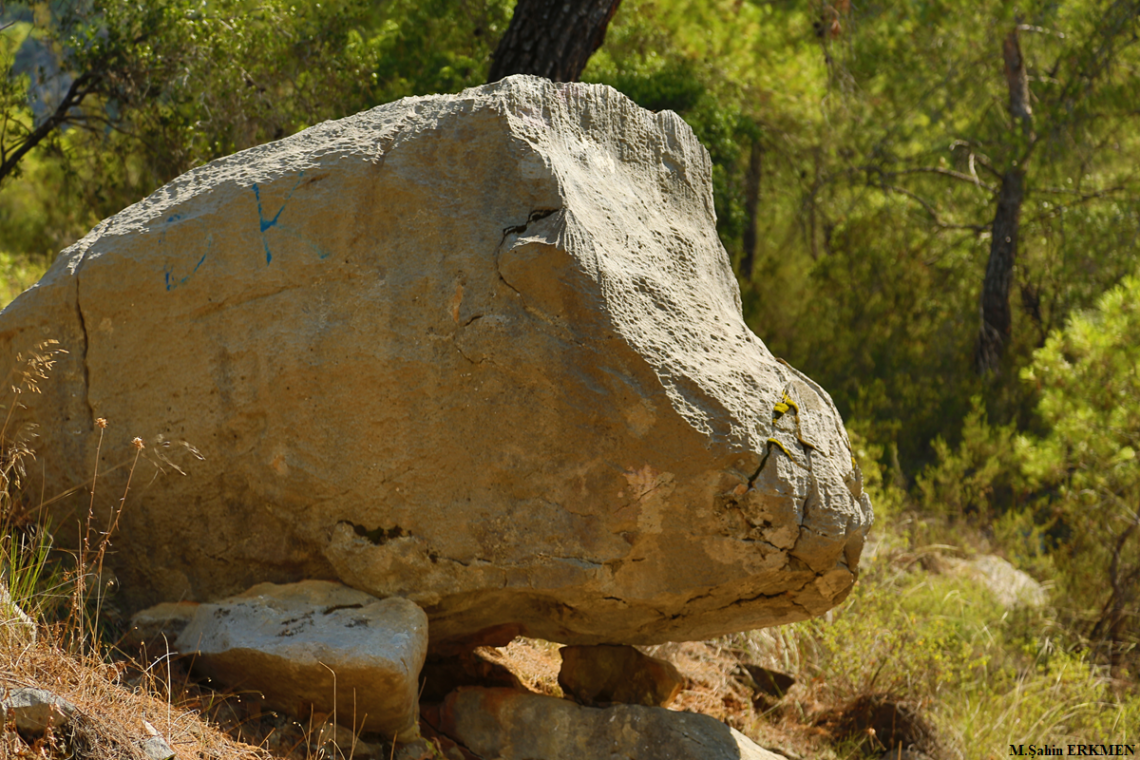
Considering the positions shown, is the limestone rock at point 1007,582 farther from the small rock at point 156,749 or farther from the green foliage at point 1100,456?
the small rock at point 156,749

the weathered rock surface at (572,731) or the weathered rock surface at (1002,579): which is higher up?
the weathered rock surface at (572,731)

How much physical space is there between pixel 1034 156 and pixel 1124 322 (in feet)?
11.6

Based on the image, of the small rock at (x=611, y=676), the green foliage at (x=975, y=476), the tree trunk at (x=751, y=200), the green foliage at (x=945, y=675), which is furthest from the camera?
the tree trunk at (x=751, y=200)

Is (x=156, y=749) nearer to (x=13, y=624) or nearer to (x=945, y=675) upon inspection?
(x=13, y=624)

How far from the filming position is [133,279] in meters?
2.92

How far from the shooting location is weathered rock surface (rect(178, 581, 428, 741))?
2629mm

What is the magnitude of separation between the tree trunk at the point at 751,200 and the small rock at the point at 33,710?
9.44 meters

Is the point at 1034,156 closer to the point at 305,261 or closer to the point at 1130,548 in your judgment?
the point at 1130,548

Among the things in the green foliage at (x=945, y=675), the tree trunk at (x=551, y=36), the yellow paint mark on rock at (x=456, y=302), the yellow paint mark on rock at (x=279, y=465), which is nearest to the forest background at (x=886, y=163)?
the green foliage at (x=945, y=675)

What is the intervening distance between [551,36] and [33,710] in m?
4.14

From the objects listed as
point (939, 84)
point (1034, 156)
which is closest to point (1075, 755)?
point (1034, 156)

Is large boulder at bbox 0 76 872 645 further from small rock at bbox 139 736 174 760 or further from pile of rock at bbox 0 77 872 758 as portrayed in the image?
small rock at bbox 139 736 174 760

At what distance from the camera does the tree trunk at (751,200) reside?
1111 cm

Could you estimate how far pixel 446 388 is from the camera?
2.71 m
